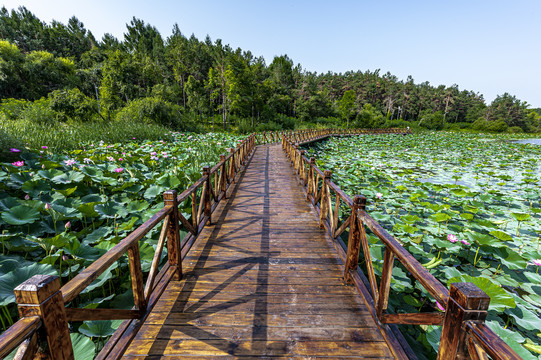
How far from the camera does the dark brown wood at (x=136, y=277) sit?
5.64 feet

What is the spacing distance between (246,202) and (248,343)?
11.1ft

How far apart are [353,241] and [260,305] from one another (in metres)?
1.14

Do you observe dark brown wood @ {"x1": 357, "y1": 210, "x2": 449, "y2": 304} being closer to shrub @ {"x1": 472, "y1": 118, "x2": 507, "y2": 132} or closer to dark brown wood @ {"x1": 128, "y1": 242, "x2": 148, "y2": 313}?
dark brown wood @ {"x1": 128, "y1": 242, "x2": 148, "y2": 313}

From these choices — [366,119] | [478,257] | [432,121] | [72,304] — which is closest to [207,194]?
[72,304]

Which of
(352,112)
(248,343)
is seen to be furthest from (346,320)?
(352,112)

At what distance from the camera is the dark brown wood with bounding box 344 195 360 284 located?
2354 mm

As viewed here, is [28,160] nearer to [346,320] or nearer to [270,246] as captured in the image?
[270,246]

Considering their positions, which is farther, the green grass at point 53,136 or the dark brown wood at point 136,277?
the green grass at point 53,136

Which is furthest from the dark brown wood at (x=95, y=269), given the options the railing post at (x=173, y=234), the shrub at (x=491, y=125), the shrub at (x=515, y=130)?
the shrub at (x=515, y=130)

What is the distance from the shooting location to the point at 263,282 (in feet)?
8.21

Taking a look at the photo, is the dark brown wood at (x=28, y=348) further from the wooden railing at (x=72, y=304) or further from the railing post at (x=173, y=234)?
the railing post at (x=173, y=234)

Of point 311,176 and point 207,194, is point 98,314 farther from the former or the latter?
point 311,176

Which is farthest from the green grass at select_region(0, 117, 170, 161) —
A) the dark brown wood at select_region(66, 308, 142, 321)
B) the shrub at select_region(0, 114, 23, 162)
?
the dark brown wood at select_region(66, 308, 142, 321)

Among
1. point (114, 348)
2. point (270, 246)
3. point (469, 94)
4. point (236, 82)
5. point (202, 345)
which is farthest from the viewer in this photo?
point (469, 94)
